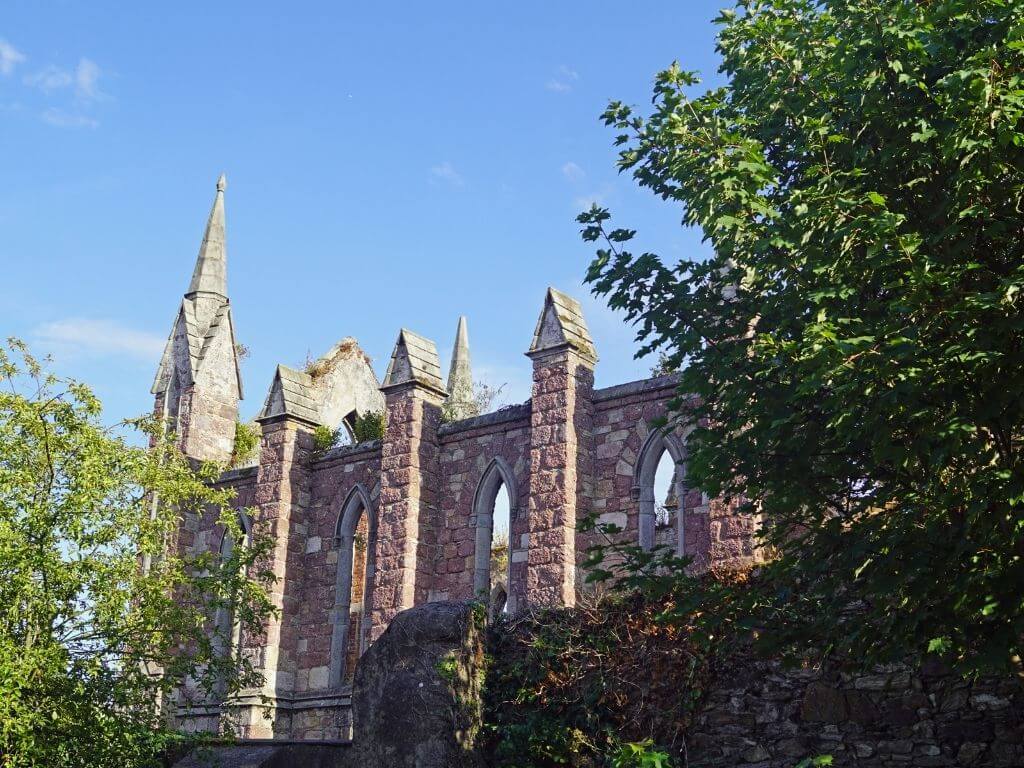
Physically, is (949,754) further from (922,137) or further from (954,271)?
(922,137)

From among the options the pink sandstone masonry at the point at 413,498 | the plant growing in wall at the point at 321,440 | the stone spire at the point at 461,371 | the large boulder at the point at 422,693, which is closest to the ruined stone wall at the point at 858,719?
the large boulder at the point at 422,693

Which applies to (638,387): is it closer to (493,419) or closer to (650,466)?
(650,466)

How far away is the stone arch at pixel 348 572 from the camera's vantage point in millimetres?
21281

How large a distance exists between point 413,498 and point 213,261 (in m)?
10.5

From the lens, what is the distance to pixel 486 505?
20344 millimetres

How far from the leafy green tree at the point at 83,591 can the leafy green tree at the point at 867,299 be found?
6.66 meters

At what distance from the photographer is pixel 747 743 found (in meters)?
11.5

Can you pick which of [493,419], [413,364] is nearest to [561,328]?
[493,419]

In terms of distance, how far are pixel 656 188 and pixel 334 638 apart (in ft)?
43.0

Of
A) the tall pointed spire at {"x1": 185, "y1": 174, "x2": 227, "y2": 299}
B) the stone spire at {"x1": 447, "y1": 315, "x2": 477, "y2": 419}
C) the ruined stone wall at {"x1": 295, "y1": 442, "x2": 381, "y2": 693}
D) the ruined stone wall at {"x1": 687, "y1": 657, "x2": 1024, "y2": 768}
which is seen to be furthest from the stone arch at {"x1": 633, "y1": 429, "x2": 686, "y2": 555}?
the stone spire at {"x1": 447, "y1": 315, "x2": 477, "y2": 419}

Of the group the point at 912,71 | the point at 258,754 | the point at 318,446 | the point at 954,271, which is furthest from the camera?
the point at 318,446

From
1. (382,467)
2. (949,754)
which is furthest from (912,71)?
(382,467)

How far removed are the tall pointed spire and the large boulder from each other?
15948 millimetres

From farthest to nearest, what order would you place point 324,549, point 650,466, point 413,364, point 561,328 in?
point 324,549
point 413,364
point 561,328
point 650,466
